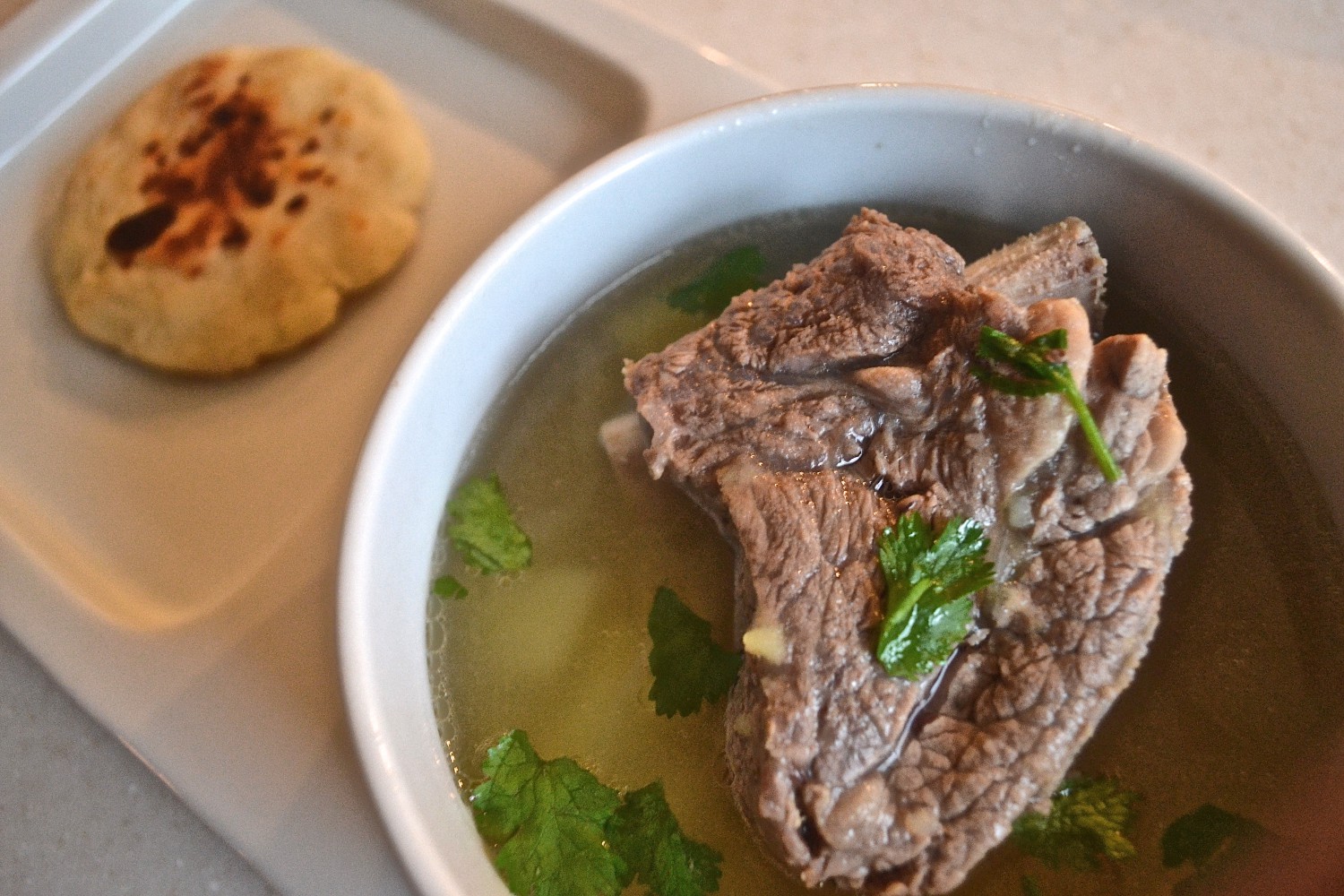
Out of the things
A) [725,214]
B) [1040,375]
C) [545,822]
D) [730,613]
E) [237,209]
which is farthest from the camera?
[237,209]

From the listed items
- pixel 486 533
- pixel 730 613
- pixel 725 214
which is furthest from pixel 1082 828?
pixel 725 214

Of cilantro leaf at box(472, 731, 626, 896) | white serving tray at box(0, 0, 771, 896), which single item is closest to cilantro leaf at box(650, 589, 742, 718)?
cilantro leaf at box(472, 731, 626, 896)

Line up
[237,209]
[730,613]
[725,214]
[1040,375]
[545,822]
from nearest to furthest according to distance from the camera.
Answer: [1040,375] < [545,822] < [730,613] < [725,214] < [237,209]

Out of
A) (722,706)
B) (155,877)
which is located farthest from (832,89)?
(155,877)

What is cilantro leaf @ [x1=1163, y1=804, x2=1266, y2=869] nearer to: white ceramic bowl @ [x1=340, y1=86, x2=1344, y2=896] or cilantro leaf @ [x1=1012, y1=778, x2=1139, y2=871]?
cilantro leaf @ [x1=1012, y1=778, x2=1139, y2=871]

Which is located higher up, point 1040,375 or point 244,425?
point 1040,375

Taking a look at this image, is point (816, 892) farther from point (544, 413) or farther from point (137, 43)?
point (137, 43)

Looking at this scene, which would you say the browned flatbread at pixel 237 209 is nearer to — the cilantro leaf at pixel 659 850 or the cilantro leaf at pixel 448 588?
the cilantro leaf at pixel 448 588

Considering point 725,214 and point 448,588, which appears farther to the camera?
point 725,214

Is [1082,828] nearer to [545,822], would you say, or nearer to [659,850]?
[659,850]
